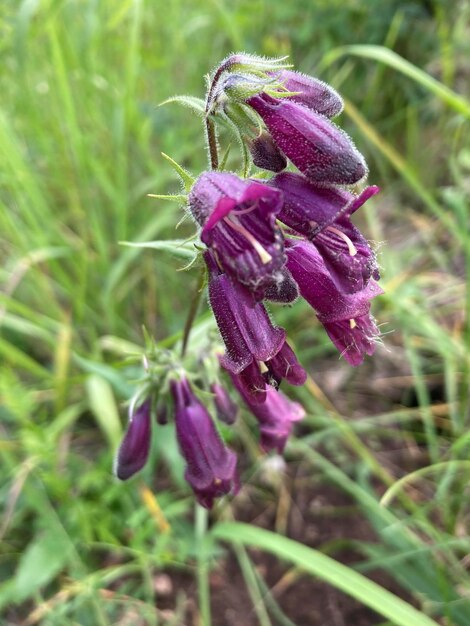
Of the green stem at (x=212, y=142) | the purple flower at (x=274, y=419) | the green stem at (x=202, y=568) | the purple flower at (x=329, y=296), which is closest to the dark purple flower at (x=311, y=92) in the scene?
the green stem at (x=212, y=142)

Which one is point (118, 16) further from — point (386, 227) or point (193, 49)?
point (386, 227)

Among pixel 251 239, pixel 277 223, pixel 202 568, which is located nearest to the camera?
pixel 251 239

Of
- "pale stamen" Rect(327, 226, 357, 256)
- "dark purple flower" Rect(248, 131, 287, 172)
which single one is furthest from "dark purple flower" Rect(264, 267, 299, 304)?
"dark purple flower" Rect(248, 131, 287, 172)

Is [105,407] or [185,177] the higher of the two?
[185,177]

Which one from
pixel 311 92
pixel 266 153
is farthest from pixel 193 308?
pixel 311 92

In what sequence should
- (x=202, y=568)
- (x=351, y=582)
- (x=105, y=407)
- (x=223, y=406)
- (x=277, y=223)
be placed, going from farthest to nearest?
(x=105, y=407) < (x=202, y=568) < (x=223, y=406) < (x=351, y=582) < (x=277, y=223)

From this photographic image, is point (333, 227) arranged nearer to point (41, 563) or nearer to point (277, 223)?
point (277, 223)

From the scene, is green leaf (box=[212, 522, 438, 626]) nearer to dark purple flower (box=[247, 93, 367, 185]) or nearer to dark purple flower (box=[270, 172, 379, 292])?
dark purple flower (box=[270, 172, 379, 292])

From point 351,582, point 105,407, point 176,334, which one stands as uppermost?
point 176,334
